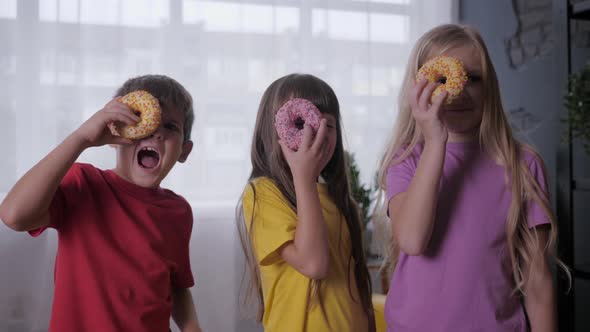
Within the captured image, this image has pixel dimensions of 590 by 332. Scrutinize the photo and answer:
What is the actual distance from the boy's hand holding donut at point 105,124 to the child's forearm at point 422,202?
601 millimetres

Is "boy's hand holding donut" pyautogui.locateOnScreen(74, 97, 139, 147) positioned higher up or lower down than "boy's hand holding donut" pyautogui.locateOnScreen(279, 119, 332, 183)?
higher up

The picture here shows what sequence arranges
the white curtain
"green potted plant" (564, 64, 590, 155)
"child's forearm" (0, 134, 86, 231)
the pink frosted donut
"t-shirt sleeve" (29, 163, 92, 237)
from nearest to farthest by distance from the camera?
"child's forearm" (0, 134, 86, 231) < "t-shirt sleeve" (29, 163, 92, 237) < the pink frosted donut < "green potted plant" (564, 64, 590, 155) < the white curtain

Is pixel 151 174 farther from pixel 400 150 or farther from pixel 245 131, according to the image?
pixel 245 131

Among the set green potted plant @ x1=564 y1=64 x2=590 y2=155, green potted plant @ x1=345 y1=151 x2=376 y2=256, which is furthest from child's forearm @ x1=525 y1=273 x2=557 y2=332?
green potted plant @ x1=345 y1=151 x2=376 y2=256

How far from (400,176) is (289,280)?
1.16 feet

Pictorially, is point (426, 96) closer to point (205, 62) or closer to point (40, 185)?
point (40, 185)

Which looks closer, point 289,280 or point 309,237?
point 309,237

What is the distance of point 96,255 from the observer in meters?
1.21

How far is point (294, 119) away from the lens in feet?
4.29

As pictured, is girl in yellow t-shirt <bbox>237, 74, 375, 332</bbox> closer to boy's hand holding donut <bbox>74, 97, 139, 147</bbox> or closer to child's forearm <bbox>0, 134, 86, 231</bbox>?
boy's hand holding donut <bbox>74, 97, 139, 147</bbox>

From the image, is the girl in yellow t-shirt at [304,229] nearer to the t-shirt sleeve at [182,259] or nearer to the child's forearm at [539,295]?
the t-shirt sleeve at [182,259]

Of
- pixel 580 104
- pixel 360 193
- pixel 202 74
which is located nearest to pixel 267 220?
pixel 580 104

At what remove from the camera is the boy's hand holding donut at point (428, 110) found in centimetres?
116

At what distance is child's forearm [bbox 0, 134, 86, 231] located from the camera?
3.55ft
